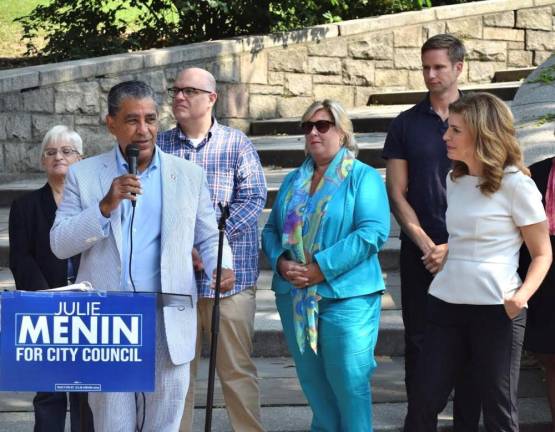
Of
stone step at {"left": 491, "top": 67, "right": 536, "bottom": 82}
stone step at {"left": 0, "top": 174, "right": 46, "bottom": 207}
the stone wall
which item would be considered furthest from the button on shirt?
stone step at {"left": 491, "top": 67, "right": 536, "bottom": 82}

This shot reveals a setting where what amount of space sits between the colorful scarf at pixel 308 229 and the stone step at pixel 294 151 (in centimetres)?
441

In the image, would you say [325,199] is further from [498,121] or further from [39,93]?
[39,93]

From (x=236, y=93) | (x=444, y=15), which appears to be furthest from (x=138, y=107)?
(x=444, y=15)

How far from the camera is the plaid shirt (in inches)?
230

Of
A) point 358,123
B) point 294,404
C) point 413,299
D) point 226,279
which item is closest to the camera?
point 226,279

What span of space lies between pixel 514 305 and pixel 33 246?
94.3 inches

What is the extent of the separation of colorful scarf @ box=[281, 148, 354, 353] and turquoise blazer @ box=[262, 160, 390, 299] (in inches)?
1.4

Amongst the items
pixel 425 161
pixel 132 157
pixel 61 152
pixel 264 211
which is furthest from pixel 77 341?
pixel 264 211

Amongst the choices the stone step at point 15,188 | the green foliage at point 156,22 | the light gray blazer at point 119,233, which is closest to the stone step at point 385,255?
the stone step at point 15,188

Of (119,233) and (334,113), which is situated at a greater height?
(334,113)

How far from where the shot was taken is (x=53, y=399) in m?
5.69

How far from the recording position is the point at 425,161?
6.05 m

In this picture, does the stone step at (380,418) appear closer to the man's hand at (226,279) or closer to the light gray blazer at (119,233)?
the man's hand at (226,279)

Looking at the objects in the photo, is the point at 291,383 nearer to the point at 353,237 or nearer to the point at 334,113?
the point at 353,237
